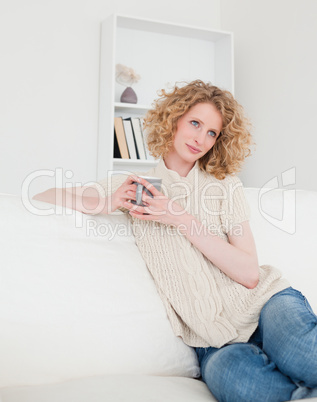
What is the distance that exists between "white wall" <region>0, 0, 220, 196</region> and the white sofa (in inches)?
74.9

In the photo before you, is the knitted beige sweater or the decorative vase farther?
the decorative vase

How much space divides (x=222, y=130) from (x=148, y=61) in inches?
81.3

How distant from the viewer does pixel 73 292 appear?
1.27 metres

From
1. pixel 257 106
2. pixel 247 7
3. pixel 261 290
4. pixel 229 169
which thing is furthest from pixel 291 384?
pixel 247 7

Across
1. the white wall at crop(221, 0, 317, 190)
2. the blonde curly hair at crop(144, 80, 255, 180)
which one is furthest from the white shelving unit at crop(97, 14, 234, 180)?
the blonde curly hair at crop(144, 80, 255, 180)

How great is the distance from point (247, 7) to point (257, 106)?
0.73 m

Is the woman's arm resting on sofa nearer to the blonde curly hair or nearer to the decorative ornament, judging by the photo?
the blonde curly hair

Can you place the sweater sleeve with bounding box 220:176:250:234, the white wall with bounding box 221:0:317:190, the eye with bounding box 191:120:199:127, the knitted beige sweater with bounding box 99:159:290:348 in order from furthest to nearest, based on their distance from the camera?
the white wall with bounding box 221:0:317:190 → the eye with bounding box 191:120:199:127 → the sweater sleeve with bounding box 220:176:250:234 → the knitted beige sweater with bounding box 99:159:290:348

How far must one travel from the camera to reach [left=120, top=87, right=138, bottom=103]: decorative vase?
11.0 feet

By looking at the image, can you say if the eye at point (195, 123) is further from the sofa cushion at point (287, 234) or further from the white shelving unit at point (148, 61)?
the white shelving unit at point (148, 61)

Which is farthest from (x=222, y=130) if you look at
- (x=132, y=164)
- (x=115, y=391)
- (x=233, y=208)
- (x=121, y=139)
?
(x=132, y=164)

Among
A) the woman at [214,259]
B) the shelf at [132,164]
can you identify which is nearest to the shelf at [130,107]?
the shelf at [132,164]

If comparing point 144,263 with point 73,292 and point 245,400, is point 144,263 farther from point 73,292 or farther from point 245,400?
point 245,400

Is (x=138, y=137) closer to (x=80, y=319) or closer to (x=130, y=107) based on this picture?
(x=130, y=107)
